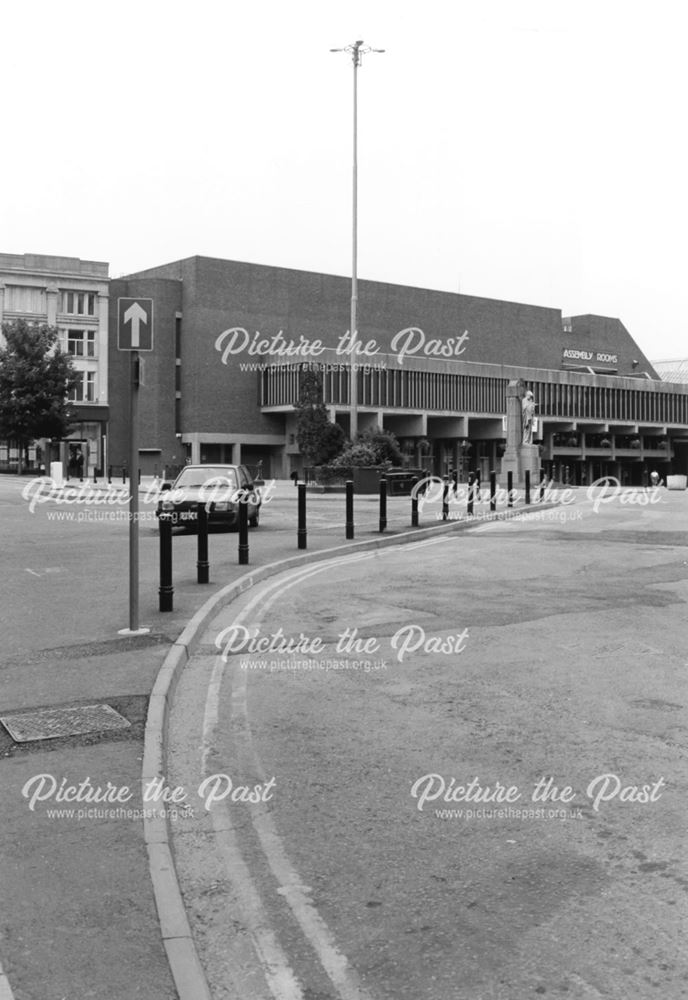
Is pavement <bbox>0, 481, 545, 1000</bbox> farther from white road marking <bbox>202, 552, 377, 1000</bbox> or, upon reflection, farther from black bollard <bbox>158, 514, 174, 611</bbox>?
black bollard <bbox>158, 514, 174, 611</bbox>

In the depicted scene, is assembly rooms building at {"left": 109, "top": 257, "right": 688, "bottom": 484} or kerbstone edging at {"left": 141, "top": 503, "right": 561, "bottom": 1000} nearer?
kerbstone edging at {"left": 141, "top": 503, "right": 561, "bottom": 1000}

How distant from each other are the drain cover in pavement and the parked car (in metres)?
13.6

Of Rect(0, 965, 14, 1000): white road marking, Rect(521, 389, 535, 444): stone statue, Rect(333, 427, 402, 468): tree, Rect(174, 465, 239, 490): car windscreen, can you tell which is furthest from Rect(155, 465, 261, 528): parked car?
Rect(521, 389, 535, 444): stone statue

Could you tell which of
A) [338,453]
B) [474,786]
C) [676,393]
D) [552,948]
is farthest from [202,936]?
[676,393]

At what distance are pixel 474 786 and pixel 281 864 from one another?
137cm

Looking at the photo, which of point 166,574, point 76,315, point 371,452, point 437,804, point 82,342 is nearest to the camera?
point 437,804

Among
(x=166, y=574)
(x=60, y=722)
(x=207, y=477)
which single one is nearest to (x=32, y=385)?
(x=207, y=477)

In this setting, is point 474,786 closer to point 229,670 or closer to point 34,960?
point 34,960

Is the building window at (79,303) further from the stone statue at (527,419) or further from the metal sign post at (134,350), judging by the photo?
the metal sign post at (134,350)

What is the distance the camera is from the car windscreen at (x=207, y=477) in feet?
75.4

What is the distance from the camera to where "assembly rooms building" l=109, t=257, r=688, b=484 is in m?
77.1

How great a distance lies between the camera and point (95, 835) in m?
4.83

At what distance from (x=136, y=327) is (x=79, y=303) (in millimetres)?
72122

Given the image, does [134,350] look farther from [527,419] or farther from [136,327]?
[527,419]
